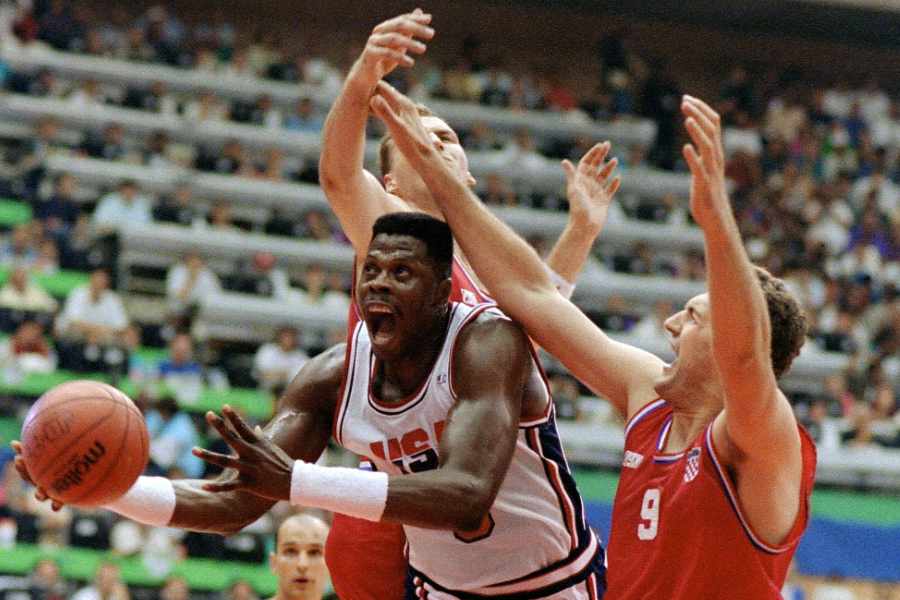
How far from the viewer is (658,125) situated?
21875mm

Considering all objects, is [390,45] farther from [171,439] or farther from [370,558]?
[171,439]

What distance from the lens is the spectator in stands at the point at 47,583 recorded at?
11.0 metres

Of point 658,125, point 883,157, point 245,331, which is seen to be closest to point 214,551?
point 245,331

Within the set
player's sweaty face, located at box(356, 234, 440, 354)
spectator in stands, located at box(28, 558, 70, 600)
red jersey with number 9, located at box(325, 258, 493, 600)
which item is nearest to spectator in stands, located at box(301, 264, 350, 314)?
spectator in stands, located at box(28, 558, 70, 600)

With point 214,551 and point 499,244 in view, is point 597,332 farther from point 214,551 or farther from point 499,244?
point 214,551

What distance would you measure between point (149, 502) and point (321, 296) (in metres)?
11.7

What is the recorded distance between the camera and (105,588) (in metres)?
11.2

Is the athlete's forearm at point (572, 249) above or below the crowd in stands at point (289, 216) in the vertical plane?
above

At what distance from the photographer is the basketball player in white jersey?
4.02 meters

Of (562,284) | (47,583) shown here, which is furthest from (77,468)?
(47,583)

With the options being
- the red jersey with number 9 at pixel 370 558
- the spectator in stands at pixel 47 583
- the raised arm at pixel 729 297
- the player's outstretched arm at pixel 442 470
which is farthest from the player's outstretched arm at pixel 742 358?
the spectator in stands at pixel 47 583

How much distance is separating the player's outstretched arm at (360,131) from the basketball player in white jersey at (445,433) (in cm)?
46

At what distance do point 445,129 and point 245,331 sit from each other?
1071 centimetres

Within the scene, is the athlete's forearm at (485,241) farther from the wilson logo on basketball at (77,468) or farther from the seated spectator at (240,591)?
the seated spectator at (240,591)
